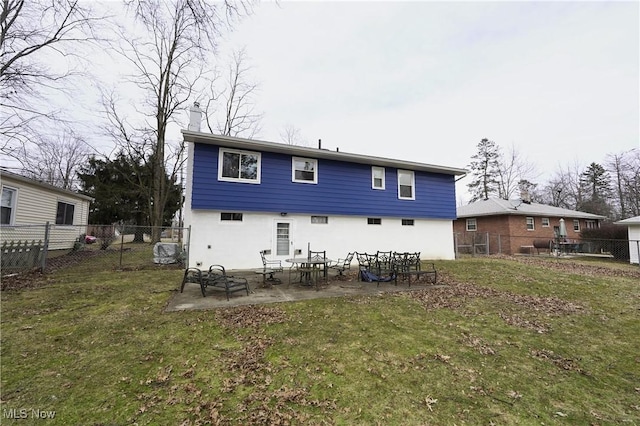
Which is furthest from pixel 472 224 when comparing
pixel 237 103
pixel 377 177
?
pixel 237 103

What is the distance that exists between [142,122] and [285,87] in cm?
1174

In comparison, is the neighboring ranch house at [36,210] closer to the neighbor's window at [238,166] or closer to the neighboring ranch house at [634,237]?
the neighbor's window at [238,166]

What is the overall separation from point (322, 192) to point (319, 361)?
8706 mm

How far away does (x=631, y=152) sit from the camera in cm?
2788

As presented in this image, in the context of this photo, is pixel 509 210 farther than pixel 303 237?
Yes

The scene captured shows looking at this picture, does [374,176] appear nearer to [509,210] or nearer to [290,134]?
[509,210]

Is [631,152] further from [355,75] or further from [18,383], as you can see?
[18,383]

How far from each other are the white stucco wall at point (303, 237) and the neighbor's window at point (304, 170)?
1643mm

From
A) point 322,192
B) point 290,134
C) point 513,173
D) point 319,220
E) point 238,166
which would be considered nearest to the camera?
point 238,166

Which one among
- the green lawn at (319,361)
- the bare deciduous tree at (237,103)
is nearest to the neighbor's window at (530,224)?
the green lawn at (319,361)

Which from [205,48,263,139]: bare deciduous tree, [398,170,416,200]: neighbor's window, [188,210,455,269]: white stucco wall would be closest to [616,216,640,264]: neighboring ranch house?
[188,210,455,269]: white stucco wall

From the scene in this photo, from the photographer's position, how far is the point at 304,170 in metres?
11.7

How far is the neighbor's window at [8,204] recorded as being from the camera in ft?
36.8

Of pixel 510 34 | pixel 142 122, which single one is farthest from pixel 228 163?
pixel 142 122
